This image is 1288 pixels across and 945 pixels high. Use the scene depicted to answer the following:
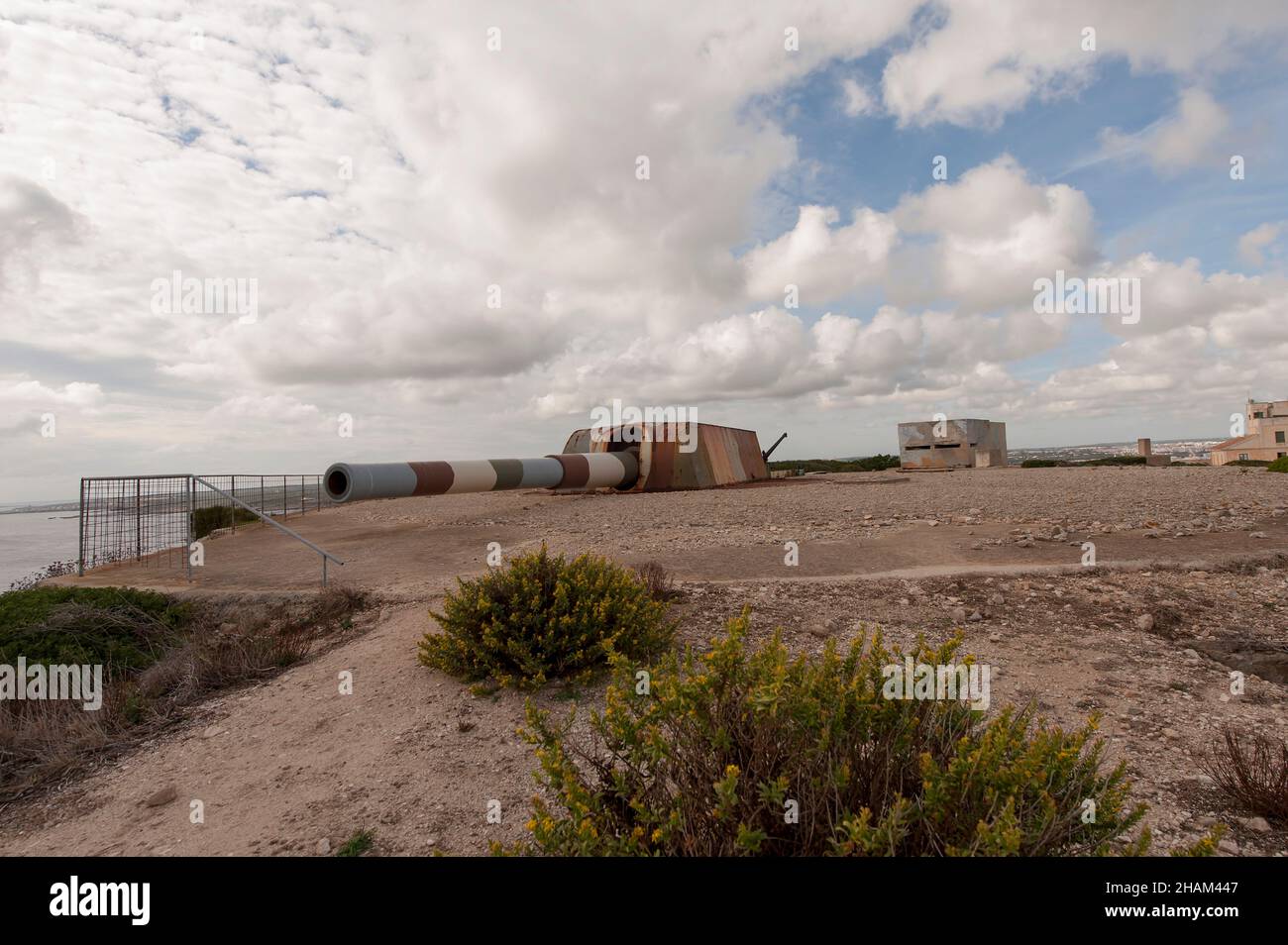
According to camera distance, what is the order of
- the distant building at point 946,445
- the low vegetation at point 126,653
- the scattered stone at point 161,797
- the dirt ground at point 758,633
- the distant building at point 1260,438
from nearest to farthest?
1. the dirt ground at point 758,633
2. the scattered stone at point 161,797
3. the low vegetation at point 126,653
4. the distant building at point 946,445
5. the distant building at point 1260,438

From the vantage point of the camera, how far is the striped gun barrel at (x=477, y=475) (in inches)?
350

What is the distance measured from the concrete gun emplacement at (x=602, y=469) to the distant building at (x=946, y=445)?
717cm

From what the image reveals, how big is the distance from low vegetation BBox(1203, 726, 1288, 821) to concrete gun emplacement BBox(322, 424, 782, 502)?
9.08 metres

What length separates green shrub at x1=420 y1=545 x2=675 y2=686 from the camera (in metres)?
4.07

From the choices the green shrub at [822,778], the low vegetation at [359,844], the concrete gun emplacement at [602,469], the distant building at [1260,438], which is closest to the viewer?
the green shrub at [822,778]

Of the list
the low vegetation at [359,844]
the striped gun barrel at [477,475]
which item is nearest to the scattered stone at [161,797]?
the low vegetation at [359,844]

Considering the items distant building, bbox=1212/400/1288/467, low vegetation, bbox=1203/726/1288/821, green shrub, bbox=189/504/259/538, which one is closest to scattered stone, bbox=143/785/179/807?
low vegetation, bbox=1203/726/1288/821

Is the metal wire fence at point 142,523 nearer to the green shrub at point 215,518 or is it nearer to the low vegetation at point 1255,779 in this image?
the green shrub at point 215,518

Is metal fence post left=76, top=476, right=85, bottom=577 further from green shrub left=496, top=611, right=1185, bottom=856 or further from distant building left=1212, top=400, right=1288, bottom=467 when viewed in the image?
distant building left=1212, top=400, right=1288, bottom=467

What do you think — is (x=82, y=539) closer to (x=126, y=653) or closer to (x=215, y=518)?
(x=126, y=653)

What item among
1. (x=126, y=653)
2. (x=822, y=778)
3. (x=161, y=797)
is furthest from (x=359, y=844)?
(x=126, y=653)

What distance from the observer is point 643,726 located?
6.57 feet

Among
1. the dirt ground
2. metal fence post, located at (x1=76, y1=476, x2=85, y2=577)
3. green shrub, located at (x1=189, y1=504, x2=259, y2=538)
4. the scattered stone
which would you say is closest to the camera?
the dirt ground
